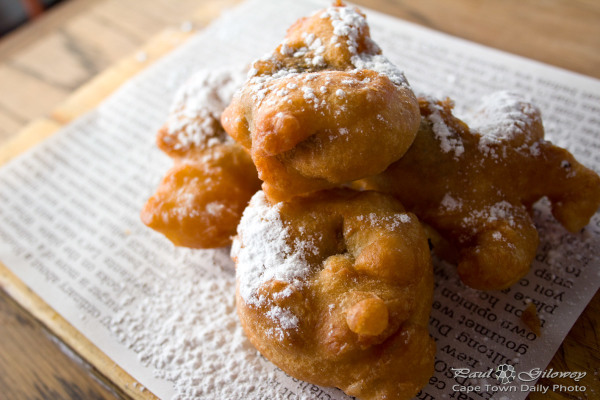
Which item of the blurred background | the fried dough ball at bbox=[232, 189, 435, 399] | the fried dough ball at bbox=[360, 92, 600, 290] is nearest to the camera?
the fried dough ball at bbox=[232, 189, 435, 399]

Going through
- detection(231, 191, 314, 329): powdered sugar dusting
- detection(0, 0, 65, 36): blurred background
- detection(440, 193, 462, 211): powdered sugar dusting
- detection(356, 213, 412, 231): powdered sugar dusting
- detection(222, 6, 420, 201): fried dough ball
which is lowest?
detection(0, 0, 65, 36): blurred background

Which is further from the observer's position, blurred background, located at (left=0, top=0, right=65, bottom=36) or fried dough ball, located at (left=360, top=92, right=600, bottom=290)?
blurred background, located at (left=0, top=0, right=65, bottom=36)

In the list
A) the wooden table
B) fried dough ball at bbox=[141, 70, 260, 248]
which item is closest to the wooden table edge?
the wooden table

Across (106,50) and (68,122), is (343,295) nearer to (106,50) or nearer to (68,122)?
(68,122)

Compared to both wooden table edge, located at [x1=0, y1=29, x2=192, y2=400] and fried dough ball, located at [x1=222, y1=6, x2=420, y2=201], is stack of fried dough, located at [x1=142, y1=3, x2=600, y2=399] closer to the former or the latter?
fried dough ball, located at [x1=222, y1=6, x2=420, y2=201]

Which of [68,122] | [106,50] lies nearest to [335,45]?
[68,122]

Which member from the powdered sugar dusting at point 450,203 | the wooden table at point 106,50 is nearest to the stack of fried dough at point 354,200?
the powdered sugar dusting at point 450,203

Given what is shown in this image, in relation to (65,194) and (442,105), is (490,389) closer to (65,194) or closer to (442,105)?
(442,105)
